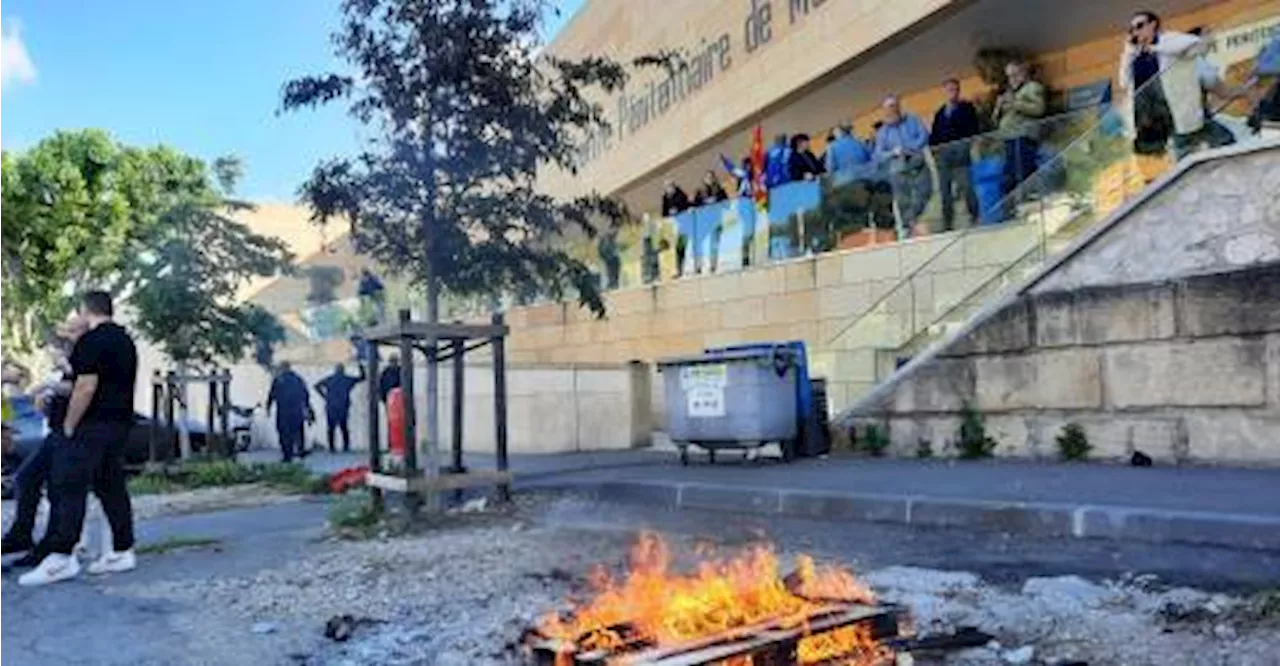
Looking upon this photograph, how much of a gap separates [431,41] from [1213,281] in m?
6.54

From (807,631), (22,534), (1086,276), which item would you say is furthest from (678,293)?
(807,631)

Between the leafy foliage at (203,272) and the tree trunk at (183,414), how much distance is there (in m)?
0.18

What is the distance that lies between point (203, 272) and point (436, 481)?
782cm

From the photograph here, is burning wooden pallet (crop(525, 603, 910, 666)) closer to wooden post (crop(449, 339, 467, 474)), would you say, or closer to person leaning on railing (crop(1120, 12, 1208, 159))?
wooden post (crop(449, 339, 467, 474))

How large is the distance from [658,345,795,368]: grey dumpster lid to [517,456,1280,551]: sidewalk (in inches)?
43.4

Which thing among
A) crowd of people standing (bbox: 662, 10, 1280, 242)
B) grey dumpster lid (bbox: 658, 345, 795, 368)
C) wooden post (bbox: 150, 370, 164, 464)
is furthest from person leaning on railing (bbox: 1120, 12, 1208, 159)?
wooden post (bbox: 150, 370, 164, 464)

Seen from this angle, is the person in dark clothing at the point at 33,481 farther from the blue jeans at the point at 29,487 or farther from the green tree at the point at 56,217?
the green tree at the point at 56,217

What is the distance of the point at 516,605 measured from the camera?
636 cm

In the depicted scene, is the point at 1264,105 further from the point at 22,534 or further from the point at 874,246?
the point at 22,534

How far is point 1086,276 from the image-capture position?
1082cm

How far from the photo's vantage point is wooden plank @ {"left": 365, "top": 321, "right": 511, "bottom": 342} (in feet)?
32.6

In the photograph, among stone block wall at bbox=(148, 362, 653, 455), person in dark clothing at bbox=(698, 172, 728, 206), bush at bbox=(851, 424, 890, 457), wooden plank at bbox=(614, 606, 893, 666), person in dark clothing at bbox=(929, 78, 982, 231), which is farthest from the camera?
person in dark clothing at bbox=(698, 172, 728, 206)

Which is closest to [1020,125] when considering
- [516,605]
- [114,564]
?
[516,605]

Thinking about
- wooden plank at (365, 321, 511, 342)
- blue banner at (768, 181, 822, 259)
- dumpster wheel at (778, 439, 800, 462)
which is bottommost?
dumpster wheel at (778, 439, 800, 462)
